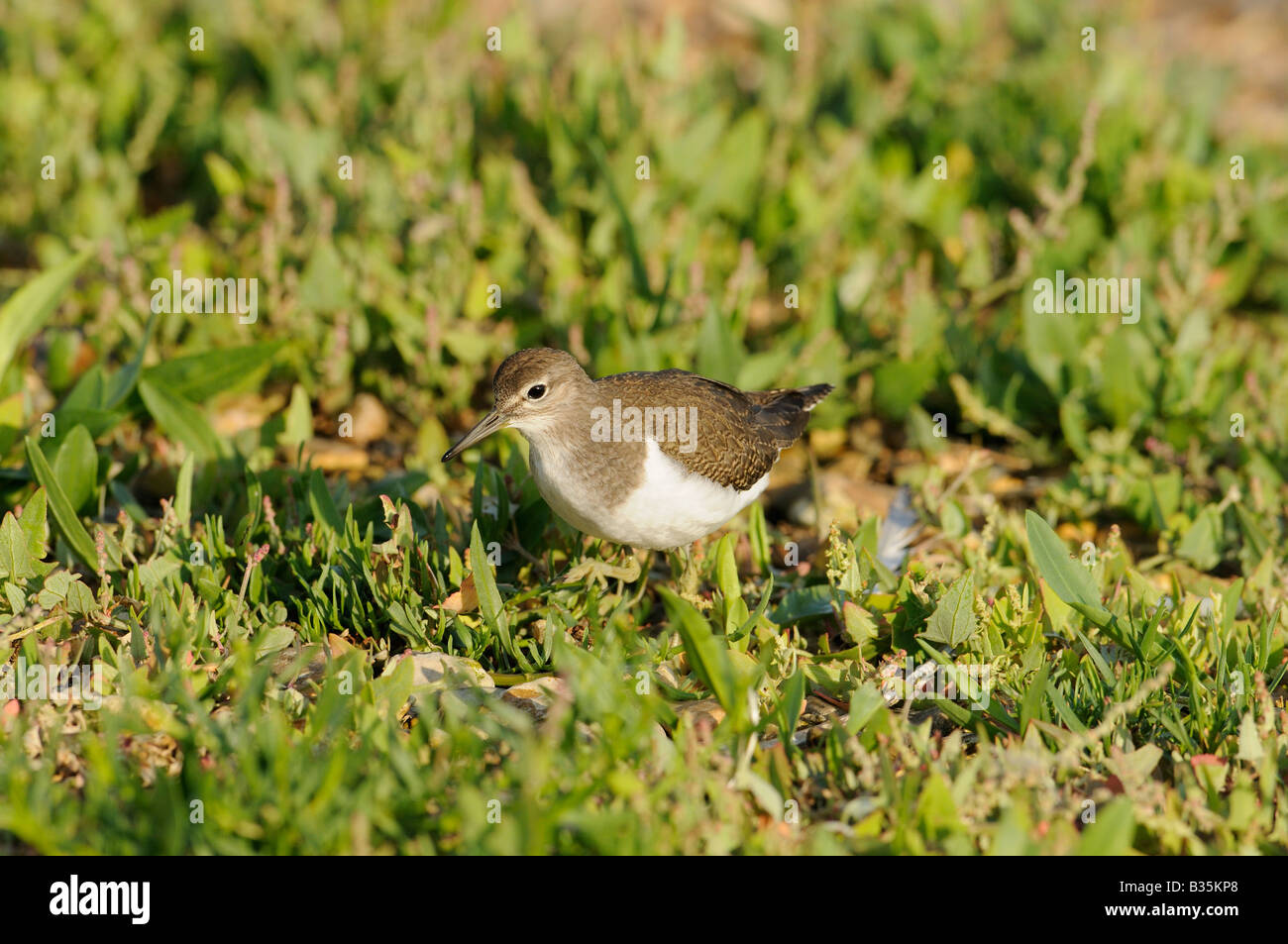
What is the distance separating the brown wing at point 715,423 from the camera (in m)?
4.64

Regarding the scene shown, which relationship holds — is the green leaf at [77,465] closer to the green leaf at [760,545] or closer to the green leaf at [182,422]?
the green leaf at [182,422]

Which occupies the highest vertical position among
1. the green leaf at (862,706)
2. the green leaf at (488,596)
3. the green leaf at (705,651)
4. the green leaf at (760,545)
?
the green leaf at (760,545)

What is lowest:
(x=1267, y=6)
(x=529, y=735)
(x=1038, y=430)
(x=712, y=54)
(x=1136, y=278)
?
(x=529, y=735)

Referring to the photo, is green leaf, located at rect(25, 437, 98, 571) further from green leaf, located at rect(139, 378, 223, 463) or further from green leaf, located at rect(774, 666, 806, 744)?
green leaf, located at rect(774, 666, 806, 744)

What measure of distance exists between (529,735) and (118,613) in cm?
194

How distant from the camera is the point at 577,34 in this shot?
9164 millimetres

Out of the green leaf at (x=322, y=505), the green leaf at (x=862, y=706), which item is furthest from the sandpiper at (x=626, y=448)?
the green leaf at (x=862, y=706)

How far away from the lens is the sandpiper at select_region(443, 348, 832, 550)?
14.4ft

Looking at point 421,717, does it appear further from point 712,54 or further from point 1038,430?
point 712,54

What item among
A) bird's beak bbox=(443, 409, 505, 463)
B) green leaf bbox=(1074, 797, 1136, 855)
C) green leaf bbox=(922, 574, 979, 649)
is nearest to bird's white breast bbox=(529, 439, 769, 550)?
bird's beak bbox=(443, 409, 505, 463)

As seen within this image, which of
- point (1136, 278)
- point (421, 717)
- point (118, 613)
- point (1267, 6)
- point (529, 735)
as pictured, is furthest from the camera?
point (1267, 6)

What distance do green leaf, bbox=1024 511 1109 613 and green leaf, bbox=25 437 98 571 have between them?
336cm

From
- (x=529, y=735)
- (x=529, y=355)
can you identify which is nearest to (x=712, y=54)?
(x=529, y=355)

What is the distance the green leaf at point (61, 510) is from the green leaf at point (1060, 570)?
3.36m
